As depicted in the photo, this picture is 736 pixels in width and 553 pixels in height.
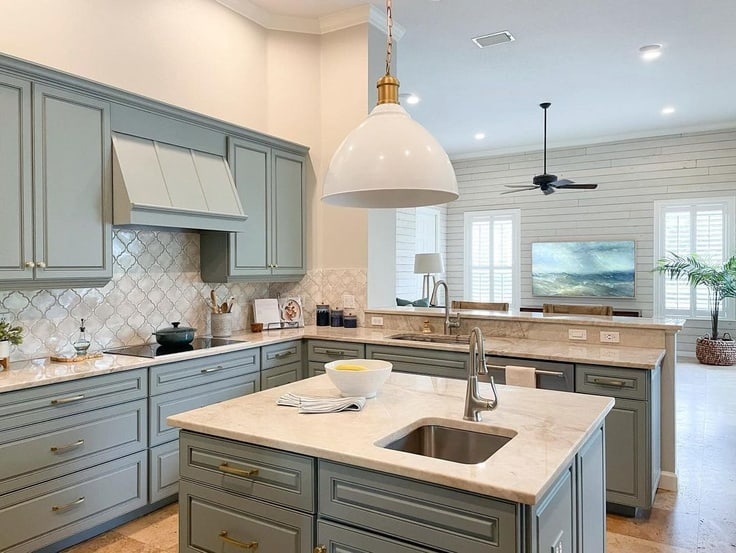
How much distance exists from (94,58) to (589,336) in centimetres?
365

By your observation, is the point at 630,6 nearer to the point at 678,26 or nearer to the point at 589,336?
the point at 678,26

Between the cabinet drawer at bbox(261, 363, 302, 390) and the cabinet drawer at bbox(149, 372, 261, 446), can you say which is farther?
the cabinet drawer at bbox(261, 363, 302, 390)

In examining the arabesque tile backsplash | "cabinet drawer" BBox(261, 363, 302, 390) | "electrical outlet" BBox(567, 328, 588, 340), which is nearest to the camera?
the arabesque tile backsplash

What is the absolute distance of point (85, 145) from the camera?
9.97 ft

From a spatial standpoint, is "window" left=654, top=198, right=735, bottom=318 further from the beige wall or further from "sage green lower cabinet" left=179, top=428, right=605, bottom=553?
"sage green lower cabinet" left=179, top=428, right=605, bottom=553

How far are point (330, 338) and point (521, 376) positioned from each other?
1.46m

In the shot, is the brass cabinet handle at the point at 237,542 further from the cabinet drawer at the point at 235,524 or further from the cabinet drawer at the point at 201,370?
the cabinet drawer at the point at 201,370

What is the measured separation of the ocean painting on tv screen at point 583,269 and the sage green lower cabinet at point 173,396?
20.7 feet

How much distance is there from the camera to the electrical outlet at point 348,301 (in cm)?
471

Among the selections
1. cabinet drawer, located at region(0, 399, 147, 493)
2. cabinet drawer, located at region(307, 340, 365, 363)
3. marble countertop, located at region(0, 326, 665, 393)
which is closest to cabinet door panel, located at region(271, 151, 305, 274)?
marble countertop, located at region(0, 326, 665, 393)

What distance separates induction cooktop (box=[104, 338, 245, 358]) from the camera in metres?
3.28

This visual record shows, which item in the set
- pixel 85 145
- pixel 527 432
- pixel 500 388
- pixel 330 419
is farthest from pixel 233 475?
pixel 85 145

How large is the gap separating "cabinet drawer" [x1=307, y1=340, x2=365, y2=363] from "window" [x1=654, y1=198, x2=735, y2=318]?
587 centimetres

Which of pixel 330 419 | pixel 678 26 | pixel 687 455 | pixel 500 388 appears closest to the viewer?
pixel 330 419
